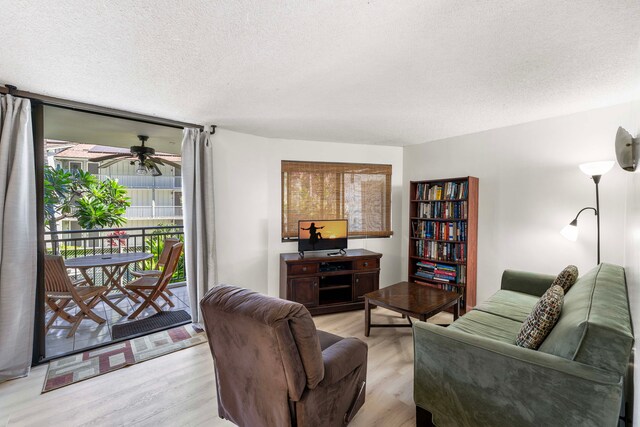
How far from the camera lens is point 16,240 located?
86.0 inches

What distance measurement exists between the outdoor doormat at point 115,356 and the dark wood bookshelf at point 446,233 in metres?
2.89

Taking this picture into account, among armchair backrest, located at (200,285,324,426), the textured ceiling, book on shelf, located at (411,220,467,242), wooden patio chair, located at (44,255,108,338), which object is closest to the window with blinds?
book on shelf, located at (411,220,467,242)

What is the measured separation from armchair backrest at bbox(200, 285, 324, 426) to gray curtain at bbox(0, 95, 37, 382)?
1.82 metres

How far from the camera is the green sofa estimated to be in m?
1.15

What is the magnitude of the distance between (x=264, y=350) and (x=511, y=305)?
2.25 m

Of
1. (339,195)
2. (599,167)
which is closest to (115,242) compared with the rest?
(339,195)

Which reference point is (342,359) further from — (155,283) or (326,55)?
(155,283)

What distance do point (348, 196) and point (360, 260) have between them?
98cm

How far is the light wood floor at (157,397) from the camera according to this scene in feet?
5.88

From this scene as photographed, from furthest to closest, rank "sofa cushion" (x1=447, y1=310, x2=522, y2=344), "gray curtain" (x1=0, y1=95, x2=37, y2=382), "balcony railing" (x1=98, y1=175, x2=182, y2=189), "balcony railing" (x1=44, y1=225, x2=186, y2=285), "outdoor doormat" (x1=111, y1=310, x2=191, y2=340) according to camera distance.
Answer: "balcony railing" (x1=98, y1=175, x2=182, y2=189)
"balcony railing" (x1=44, y1=225, x2=186, y2=285)
"outdoor doormat" (x1=111, y1=310, x2=191, y2=340)
"gray curtain" (x1=0, y1=95, x2=37, y2=382)
"sofa cushion" (x1=447, y1=310, x2=522, y2=344)

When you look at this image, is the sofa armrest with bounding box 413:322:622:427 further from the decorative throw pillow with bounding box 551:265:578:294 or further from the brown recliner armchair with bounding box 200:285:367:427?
the decorative throw pillow with bounding box 551:265:578:294

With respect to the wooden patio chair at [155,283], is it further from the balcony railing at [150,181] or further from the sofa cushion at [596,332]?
the balcony railing at [150,181]

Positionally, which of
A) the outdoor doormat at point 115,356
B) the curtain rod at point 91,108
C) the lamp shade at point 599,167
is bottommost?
the outdoor doormat at point 115,356

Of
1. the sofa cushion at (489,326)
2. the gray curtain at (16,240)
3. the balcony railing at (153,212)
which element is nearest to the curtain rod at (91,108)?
the gray curtain at (16,240)
